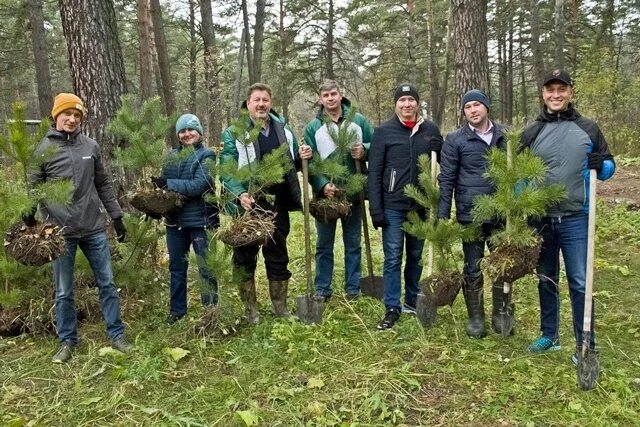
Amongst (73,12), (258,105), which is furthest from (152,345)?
(73,12)

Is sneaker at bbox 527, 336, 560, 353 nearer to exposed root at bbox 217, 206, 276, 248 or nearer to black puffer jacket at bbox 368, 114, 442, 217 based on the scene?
black puffer jacket at bbox 368, 114, 442, 217

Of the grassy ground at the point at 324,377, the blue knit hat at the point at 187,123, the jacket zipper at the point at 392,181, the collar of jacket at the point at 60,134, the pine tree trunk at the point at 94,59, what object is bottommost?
the grassy ground at the point at 324,377

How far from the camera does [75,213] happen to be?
3.94 m

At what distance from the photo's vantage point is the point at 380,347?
4125mm

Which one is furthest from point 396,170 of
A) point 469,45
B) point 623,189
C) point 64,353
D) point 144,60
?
point 144,60

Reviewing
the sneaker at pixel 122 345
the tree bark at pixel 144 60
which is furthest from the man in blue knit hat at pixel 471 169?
the tree bark at pixel 144 60

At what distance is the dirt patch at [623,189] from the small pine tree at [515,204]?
253 inches

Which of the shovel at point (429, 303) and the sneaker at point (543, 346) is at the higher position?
the shovel at point (429, 303)

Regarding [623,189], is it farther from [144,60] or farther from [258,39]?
[144,60]

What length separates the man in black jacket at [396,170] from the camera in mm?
4340

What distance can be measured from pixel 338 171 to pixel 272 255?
3.22 ft

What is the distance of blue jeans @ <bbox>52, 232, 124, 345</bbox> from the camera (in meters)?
4.02

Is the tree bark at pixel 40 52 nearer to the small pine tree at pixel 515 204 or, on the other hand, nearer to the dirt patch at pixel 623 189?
the small pine tree at pixel 515 204

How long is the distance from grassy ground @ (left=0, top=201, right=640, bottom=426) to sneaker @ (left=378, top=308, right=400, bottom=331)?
98 mm
